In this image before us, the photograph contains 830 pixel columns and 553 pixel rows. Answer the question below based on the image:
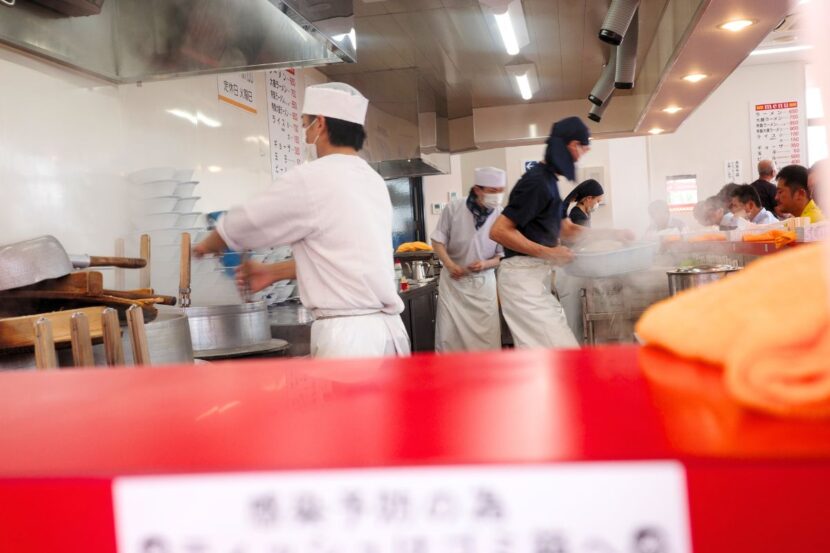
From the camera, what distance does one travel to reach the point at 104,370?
0.98 meters

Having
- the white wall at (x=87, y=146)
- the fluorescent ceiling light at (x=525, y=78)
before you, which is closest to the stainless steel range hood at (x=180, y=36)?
the white wall at (x=87, y=146)

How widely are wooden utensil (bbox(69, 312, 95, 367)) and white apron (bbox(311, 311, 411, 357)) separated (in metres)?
0.85

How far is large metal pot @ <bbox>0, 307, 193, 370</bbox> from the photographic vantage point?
1686mm

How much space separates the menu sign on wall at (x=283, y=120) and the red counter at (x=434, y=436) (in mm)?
4563

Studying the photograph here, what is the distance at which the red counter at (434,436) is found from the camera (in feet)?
1.58

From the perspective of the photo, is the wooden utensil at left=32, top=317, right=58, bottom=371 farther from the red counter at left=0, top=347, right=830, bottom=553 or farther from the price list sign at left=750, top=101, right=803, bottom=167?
the price list sign at left=750, top=101, right=803, bottom=167

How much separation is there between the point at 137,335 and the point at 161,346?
0.21m

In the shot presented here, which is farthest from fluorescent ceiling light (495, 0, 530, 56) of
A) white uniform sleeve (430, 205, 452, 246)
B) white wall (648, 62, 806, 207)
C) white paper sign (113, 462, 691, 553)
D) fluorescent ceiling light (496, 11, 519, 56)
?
white wall (648, 62, 806, 207)

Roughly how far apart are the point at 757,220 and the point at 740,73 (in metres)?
4.01

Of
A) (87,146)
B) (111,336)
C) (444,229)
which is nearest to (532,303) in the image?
(444,229)

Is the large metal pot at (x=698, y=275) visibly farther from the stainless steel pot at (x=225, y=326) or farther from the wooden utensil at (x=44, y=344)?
the wooden utensil at (x=44, y=344)

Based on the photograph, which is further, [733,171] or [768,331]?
[733,171]

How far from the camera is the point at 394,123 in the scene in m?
6.59

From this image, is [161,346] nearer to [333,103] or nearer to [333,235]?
[333,235]
